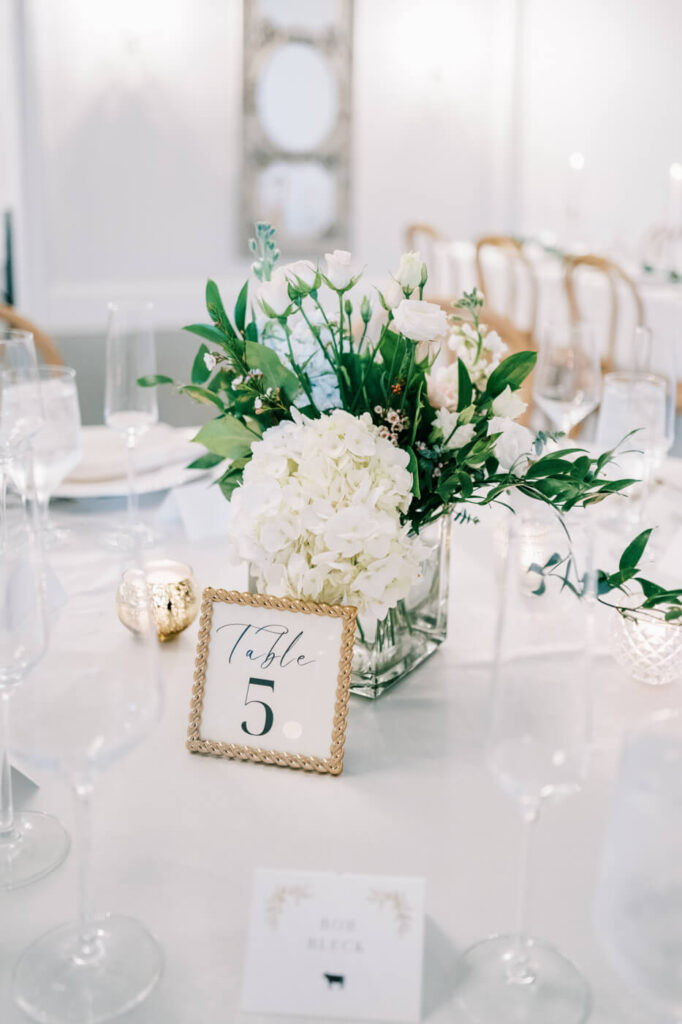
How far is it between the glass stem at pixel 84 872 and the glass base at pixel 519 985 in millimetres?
238

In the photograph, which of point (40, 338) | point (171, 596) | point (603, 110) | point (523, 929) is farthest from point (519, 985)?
point (603, 110)

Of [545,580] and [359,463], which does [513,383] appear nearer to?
[359,463]

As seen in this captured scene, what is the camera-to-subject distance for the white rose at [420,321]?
3.06 feet

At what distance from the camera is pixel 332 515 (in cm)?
90

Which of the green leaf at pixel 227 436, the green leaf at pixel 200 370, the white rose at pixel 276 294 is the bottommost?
the green leaf at pixel 227 436

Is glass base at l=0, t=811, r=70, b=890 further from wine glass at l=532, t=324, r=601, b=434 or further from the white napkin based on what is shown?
wine glass at l=532, t=324, r=601, b=434

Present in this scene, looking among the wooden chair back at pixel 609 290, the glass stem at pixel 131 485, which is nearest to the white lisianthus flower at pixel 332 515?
the glass stem at pixel 131 485

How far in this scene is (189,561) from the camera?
1.38 meters

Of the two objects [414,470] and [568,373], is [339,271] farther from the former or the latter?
[568,373]

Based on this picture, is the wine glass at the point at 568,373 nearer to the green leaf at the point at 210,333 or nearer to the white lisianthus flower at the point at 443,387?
the white lisianthus flower at the point at 443,387

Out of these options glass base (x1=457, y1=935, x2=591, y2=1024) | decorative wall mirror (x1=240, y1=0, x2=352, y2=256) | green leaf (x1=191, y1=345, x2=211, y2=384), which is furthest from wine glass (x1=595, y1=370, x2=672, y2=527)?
decorative wall mirror (x1=240, y1=0, x2=352, y2=256)

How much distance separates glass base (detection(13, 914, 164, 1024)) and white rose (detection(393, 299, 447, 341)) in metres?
0.53

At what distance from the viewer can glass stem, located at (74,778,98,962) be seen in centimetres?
65

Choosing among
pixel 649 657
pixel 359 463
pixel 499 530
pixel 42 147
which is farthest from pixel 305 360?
pixel 42 147
